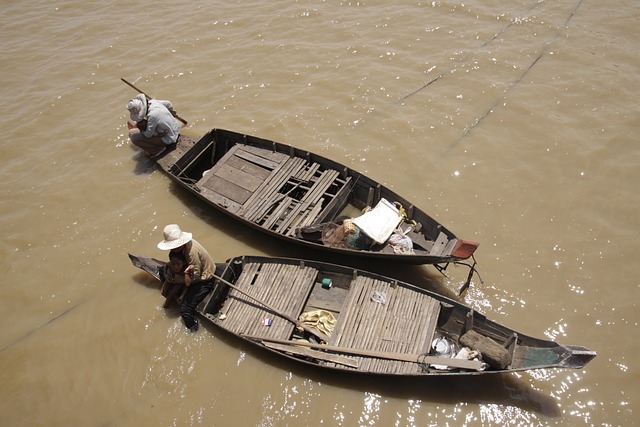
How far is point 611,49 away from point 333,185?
9620 mm

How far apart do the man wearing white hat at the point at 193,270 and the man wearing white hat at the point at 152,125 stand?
398 cm

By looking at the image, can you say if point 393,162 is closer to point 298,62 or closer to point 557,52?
point 298,62

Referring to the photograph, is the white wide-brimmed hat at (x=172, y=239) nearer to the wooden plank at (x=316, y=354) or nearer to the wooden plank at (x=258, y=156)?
the wooden plank at (x=316, y=354)

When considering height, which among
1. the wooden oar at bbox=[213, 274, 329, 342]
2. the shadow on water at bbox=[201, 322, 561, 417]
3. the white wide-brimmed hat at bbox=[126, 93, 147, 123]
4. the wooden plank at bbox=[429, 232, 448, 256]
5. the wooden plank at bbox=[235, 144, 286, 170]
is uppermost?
the white wide-brimmed hat at bbox=[126, 93, 147, 123]

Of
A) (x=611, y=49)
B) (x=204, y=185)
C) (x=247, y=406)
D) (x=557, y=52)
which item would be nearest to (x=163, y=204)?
(x=204, y=185)

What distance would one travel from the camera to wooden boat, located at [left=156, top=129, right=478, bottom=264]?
25.5ft

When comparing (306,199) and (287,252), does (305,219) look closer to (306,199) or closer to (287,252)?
(306,199)

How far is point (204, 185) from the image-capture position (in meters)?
9.75

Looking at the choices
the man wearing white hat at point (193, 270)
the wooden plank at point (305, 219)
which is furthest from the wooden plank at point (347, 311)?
the man wearing white hat at point (193, 270)

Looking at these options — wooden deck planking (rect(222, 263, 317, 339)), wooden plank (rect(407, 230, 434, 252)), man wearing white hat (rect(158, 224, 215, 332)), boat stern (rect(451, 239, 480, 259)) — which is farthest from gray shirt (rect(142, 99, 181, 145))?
boat stern (rect(451, 239, 480, 259))

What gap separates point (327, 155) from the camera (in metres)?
10.7

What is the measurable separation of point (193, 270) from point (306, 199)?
9.27 feet

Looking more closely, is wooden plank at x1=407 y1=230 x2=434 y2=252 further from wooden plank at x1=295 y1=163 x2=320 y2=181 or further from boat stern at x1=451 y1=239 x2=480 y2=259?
wooden plank at x1=295 y1=163 x2=320 y2=181

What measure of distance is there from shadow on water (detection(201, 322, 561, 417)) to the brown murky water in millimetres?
32
